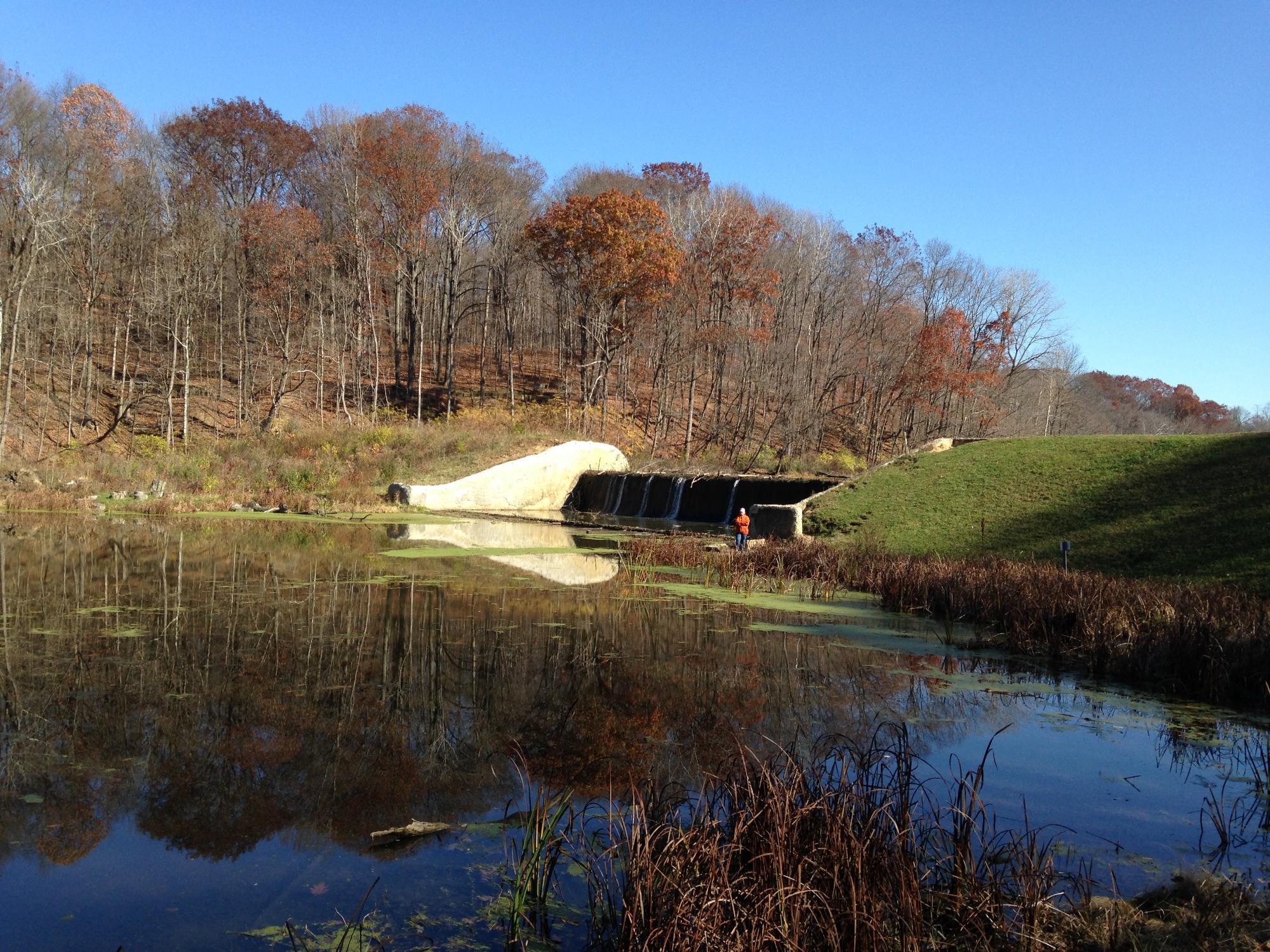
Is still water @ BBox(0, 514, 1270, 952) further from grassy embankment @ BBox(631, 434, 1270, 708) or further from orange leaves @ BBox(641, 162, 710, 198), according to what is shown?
orange leaves @ BBox(641, 162, 710, 198)

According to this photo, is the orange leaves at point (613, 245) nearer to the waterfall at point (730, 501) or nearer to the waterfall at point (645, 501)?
the waterfall at point (645, 501)

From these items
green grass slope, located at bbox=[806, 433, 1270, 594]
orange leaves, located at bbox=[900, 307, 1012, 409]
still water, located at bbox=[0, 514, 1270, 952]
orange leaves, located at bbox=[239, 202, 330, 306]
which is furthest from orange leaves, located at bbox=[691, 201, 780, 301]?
still water, located at bbox=[0, 514, 1270, 952]

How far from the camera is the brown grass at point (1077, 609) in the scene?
832 centimetres

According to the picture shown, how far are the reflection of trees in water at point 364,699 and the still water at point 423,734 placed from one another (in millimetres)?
31

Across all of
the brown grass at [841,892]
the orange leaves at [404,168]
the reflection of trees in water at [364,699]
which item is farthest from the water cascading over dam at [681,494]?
the brown grass at [841,892]

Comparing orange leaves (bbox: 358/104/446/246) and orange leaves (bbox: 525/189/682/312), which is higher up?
orange leaves (bbox: 358/104/446/246)

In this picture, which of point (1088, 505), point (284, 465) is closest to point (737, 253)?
point (284, 465)

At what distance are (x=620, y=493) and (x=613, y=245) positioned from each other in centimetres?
1122

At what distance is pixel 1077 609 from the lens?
10.1 meters

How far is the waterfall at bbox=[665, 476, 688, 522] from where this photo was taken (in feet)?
91.1

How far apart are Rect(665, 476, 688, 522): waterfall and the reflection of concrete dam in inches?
186

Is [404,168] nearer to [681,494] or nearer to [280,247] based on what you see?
[280,247]

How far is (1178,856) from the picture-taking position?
4664 millimetres

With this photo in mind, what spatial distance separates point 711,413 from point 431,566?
32643 millimetres
